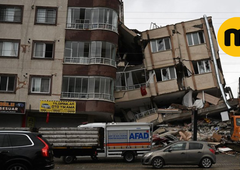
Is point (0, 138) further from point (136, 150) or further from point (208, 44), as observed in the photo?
point (208, 44)

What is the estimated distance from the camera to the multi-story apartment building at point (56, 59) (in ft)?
91.4

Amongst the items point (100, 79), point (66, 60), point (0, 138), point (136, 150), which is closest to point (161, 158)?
point (136, 150)

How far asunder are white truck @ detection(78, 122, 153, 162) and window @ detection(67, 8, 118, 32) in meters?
11.9

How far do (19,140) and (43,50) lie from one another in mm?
18463

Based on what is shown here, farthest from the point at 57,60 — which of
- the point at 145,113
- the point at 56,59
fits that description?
the point at 145,113

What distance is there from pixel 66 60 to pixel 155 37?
35.1 ft

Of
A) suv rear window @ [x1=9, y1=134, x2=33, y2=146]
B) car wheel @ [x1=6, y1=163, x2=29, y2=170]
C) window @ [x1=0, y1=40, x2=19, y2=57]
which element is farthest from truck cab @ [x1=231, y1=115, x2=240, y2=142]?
window @ [x1=0, y1=40, x2=19, y2=57]

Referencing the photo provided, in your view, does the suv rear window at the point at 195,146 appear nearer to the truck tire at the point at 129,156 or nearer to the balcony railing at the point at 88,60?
the truck tire at the point at 129,156

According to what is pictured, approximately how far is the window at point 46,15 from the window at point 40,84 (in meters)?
5.43

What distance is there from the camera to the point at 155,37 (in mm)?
34281

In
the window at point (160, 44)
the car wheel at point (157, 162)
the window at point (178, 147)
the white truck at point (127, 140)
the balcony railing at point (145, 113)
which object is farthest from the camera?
the window at point (160, 44)

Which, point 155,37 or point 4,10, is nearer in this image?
→ point 4,10

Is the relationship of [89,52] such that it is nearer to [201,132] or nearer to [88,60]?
[88,60]

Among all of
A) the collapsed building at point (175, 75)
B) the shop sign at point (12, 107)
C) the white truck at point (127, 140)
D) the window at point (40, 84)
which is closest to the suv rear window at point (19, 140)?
the white truck at point (127, 140)
